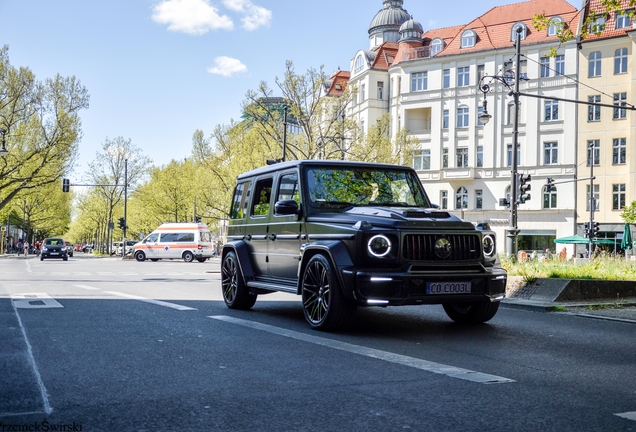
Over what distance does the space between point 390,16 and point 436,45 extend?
14.0 metres

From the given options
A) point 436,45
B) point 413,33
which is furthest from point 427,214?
point 413,33

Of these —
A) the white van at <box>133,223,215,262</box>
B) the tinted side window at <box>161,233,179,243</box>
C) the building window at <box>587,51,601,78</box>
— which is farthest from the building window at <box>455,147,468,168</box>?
the tinted side window at <box>161,233,179,243</box>

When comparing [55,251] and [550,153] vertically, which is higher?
[550,153]

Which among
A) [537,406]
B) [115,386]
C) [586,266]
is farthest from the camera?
[586,266]

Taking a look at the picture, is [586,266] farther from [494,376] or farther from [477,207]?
[477,207]

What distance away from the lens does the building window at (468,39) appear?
58531 millimetres

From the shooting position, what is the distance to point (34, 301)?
38.7 ft

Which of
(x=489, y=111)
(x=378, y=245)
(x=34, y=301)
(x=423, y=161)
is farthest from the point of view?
(x=423, y=161)

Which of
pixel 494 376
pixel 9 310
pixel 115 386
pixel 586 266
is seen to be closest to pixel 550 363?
pixel 494 376

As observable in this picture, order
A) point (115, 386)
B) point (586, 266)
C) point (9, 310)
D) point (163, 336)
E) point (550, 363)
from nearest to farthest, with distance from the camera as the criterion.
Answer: point (115, 386)
point (550, 363)
point (163, 336)
point (9, 310)
point (586, 266)

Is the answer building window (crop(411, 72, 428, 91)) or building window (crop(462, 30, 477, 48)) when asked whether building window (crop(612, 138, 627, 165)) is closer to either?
building window (crop(462, 30, 477, 48))

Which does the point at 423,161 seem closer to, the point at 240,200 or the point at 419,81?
the point at 419,81

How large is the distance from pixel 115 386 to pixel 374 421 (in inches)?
75.1

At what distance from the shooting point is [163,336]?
24.1ft
